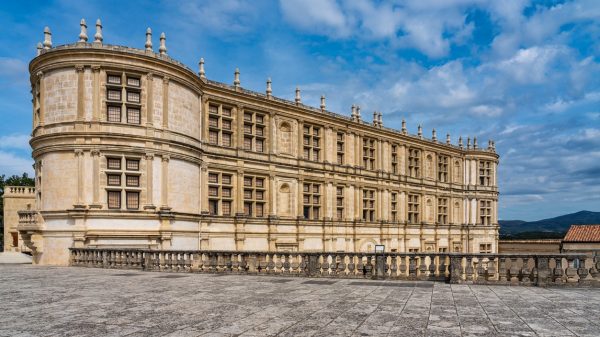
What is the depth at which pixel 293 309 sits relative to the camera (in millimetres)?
8180

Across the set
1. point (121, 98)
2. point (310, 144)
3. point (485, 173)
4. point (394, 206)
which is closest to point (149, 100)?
point (121, 98)

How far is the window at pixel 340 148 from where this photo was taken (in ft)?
115

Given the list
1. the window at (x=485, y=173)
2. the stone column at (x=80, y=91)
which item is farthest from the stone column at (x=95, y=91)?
the window at (x=485, y=173)

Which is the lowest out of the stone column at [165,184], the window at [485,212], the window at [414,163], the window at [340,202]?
the window at [485,212]

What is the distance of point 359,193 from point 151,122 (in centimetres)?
1855

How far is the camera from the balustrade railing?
1174 cm

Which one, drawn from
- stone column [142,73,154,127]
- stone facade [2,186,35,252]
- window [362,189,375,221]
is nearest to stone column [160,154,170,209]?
stone column [142,73,154,127]

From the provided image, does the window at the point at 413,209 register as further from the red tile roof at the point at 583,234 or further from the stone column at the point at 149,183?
the stone column at the point at 149,183

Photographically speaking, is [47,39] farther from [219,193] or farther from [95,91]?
[219,193]

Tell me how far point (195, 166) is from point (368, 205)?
16607 millimetres

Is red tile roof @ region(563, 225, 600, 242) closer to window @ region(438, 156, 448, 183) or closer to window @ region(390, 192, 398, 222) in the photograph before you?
window @ region(438, 156, 448, 183)

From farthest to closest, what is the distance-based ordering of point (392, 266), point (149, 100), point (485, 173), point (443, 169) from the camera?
point (485, 173), point (443, 169), point (149, 100), point (392, 266)

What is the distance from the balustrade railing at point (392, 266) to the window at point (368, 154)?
2283cm

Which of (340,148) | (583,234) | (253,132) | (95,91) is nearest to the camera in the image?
(95,91)
